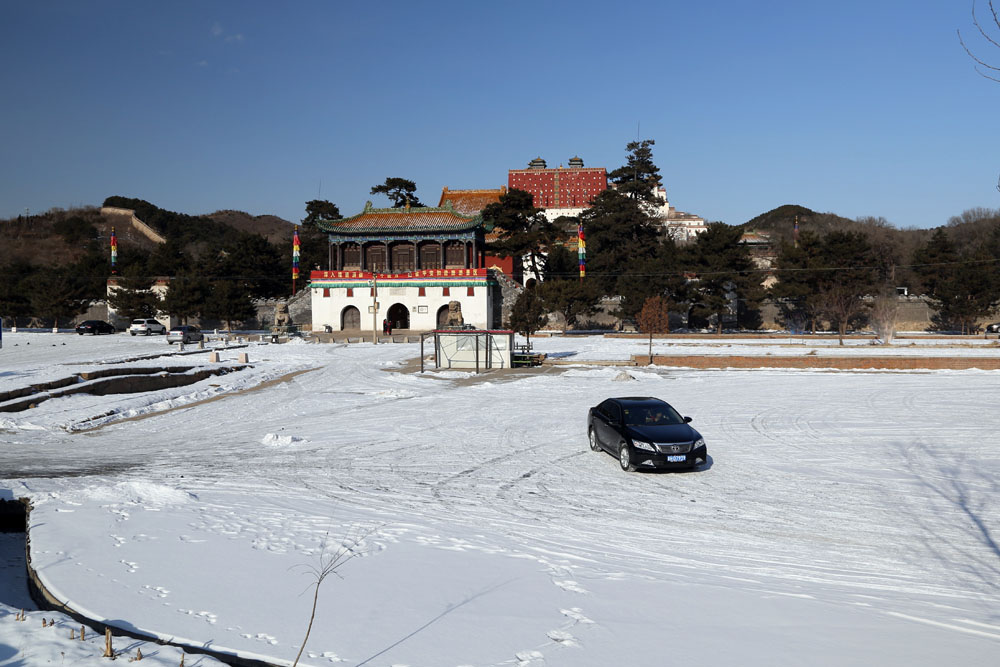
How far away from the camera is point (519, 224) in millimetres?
69438

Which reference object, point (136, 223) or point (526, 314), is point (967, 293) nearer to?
point (526, 314)

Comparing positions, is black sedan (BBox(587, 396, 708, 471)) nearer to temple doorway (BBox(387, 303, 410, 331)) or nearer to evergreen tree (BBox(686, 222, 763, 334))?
evergreen tree (BBox(686, 222, 763, 334))

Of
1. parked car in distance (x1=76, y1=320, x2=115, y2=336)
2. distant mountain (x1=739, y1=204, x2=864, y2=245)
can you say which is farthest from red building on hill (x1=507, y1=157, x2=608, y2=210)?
parked car in distance (x1=76, y1=320, x2=115, y2=336)

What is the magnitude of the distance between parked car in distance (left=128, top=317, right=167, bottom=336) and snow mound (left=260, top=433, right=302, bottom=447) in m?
44.5

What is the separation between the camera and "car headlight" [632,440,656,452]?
567 inches

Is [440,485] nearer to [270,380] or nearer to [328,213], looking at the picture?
[270,380]

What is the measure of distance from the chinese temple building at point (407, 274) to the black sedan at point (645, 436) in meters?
50.0

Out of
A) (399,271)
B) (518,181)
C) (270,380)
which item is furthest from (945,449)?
(518,181)

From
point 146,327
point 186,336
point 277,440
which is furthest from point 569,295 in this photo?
point 277,440

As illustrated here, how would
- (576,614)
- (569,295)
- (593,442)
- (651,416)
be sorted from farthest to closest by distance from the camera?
(569,295)
(593,442)
(651,416)
(576,614)

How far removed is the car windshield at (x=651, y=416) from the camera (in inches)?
610

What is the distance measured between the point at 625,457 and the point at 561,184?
123 metres

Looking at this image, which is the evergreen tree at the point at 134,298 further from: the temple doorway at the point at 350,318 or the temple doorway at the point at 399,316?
the temple doorway at the point at 399,316

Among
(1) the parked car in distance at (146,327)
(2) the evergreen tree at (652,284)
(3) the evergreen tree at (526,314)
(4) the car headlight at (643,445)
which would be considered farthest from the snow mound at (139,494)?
(2) the evergreen tree at (652,284)
